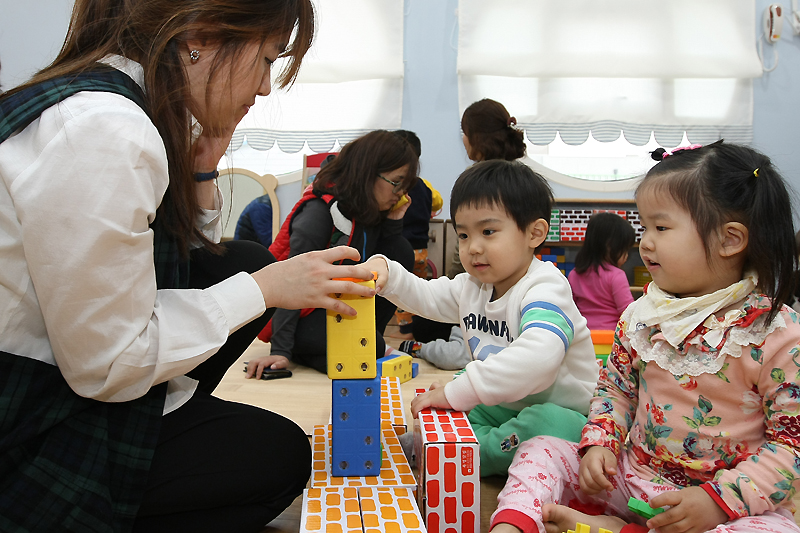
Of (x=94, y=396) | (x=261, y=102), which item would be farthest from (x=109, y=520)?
(x=261, y=102)

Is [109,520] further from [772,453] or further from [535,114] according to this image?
[535,114]

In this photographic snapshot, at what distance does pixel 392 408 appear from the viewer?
108cm

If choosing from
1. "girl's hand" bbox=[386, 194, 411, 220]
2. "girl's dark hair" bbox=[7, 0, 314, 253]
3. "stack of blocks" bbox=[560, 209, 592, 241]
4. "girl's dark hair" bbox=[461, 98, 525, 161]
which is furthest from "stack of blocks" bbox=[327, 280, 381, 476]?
"stack of blocks" bbox=[560, 209, 592, 241]

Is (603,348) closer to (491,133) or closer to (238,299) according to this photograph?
(491,133)

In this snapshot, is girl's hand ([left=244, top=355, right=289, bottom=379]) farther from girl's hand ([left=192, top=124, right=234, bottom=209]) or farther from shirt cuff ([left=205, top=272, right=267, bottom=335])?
shirt cuff ([left=205, top=272, right=267, bottom=335])

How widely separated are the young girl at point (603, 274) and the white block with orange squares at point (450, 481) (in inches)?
58.6

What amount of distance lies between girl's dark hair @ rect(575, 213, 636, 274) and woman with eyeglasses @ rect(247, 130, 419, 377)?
81 cm

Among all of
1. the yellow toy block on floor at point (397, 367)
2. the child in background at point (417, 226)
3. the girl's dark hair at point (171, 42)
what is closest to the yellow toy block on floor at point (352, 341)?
the girl's dark hair at point (171, 42)

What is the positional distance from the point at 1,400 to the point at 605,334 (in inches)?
→ 53.0

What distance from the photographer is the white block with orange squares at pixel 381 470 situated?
0.75 metres

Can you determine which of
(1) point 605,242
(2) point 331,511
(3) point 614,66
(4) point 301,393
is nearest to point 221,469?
(2) point 331,511

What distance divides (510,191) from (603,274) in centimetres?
126

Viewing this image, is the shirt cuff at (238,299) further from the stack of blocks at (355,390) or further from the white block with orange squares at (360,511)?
the white block with orange squares at (360,511)

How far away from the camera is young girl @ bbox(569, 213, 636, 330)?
83.0 inches
